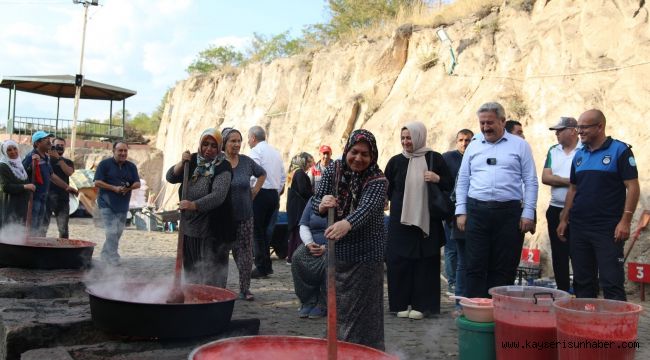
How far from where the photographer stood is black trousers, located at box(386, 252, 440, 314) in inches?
223

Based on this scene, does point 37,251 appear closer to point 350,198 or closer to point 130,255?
point 350,198

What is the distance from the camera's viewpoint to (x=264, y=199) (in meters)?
7.60

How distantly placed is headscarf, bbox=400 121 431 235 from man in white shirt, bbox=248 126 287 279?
2.50 m

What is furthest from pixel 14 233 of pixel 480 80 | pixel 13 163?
pixel 480 80

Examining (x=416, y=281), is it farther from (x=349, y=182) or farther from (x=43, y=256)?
(x=43, y=256)

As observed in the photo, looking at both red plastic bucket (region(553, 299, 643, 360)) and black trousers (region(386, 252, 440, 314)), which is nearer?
red plastic bucket (region(553, 299, 643, 360))

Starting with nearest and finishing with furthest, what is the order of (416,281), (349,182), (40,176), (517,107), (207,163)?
(349,182) → (207,163) → (416,281) → (40,176) → (517,107)

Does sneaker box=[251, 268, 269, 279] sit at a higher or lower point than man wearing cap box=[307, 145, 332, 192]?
lower

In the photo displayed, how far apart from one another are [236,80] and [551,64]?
16.5m

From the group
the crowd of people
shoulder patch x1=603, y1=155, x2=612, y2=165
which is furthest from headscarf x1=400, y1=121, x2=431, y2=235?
shoulder patch x1=603, y1=155, x2=612, y2=165

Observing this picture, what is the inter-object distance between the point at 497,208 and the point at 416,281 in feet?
4.04

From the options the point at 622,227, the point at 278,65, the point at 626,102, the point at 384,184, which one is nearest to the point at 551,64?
the point at 626,102

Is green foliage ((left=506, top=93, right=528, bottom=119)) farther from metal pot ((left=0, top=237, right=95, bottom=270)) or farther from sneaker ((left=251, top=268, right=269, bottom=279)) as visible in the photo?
metal pot ((left=0, top=237, right=95, bottom=270))

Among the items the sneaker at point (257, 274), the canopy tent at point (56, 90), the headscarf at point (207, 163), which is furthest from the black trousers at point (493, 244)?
the canopy tent at point (56, 90)
